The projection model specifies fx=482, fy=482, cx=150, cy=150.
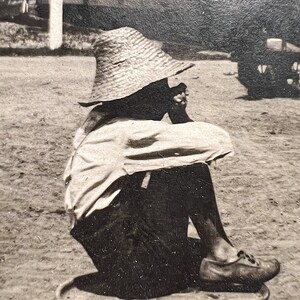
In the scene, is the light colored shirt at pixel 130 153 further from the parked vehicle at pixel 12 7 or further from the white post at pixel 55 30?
the parked vehicle at pixel 12 7

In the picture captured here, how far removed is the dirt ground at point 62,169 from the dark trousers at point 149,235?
0.34 metres

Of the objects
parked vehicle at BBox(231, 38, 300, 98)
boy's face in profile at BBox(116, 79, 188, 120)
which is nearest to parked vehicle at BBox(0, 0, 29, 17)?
parked vehicle at BBox(231, 38, 300, 98)

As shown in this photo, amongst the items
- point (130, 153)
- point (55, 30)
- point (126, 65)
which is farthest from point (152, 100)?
point (55, 30)

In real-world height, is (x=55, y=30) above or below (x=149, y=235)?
above

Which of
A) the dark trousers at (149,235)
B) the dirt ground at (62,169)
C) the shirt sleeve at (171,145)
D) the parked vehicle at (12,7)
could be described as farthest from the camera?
the parked vehicle at (12,7)

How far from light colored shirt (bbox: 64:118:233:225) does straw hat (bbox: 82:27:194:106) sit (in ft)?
0.55

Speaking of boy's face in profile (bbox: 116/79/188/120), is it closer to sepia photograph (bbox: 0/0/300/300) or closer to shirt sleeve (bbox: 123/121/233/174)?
sepia photograph (bbox: 0/0/300/300)

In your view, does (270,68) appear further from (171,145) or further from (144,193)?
(171,145)

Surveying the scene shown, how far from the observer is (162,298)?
2252 millimetres

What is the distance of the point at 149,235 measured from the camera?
2.25 meters

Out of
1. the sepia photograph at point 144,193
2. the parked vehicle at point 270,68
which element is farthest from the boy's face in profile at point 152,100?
the parked vehicle at point 270,68

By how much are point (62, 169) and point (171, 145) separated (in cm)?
200

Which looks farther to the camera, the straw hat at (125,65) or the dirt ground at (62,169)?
the dirt ground at (62,169)

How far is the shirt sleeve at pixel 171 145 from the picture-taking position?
6.34 ft
